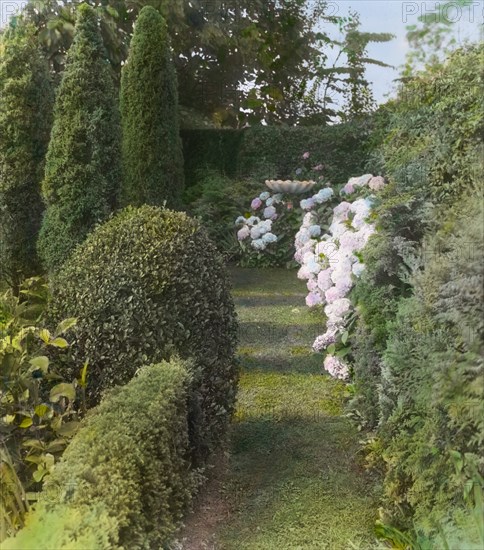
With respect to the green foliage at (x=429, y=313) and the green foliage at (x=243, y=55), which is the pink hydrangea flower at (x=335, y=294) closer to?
the green foliage at (x=429, y=313)

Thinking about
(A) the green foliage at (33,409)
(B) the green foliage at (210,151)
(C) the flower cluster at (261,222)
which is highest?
(B) the green foliage at (210,151)

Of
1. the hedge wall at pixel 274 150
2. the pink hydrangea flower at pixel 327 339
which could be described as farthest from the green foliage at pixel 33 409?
the hedge wall at pixel 274 150

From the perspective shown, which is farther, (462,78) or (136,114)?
(136,114)

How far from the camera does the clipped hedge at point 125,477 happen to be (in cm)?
245

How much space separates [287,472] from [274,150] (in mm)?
10302

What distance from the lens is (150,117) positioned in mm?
A: 10836

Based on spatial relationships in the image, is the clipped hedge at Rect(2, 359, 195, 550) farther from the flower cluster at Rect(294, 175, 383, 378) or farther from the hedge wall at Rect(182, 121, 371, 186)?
the hedge wall at Rect(182, 121, 371, 186)

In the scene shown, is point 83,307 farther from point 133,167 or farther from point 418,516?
point 133,167

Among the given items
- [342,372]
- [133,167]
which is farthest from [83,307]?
[133,167]

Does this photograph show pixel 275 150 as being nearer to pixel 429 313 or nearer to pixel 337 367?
pixel 337 367

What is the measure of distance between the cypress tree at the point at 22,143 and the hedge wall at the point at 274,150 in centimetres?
585

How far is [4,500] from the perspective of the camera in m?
3.22

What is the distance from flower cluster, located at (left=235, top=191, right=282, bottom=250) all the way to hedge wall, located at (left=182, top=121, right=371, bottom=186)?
1559 millimetres

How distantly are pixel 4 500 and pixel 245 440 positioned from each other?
183cm
